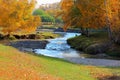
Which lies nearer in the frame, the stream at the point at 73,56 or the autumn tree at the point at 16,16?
the stream at the point at 73,56

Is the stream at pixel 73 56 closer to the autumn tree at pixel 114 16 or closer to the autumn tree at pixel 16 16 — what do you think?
the autumn tree at pixel 114 16

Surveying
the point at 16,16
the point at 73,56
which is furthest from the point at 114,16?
the point at 16,16

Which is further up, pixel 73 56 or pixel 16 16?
pixel 16 16

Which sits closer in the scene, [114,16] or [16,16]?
[114,16]

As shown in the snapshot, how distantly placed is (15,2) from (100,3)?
19127 mm

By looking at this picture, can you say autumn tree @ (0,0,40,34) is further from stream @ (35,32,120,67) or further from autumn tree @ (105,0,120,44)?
autumn tree @ (105,0,120,44)

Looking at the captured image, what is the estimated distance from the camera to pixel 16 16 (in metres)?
59.2

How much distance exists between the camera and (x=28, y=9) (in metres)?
62.9

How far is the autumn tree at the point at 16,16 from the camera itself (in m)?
58.3

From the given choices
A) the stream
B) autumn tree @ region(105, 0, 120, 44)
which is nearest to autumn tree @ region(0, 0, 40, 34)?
the stream

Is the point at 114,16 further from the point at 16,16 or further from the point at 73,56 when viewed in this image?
the point at 16,16

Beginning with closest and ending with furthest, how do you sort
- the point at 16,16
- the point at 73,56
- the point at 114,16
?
the point at 73,56
the point at 114,16
the point at 16,16

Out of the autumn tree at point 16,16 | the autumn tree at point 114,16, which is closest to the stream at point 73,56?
the autumn tree at point 114,16

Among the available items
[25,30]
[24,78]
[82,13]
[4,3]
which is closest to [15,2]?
[4,3]
